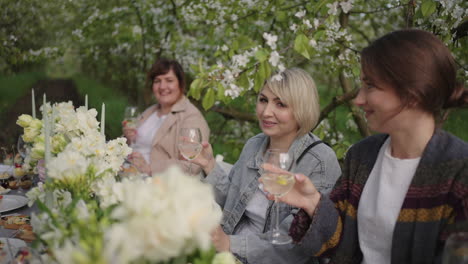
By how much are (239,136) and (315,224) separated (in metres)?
3.85

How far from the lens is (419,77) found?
1415 mm

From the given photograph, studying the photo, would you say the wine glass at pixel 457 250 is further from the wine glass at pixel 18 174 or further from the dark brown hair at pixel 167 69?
the dark brown hair at pixel 167 69

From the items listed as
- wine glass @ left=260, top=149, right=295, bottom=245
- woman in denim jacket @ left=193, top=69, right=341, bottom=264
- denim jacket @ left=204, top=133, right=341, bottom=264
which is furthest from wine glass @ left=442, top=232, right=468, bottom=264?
woman in denim jacket @ left=193, top=69, right=341, bottom=264

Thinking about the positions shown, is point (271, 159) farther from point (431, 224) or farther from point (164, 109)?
point (164, 109)

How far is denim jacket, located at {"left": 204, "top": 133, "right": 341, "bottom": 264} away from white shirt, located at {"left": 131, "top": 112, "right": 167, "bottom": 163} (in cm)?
158

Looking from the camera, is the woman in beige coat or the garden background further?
the woman in beige coat

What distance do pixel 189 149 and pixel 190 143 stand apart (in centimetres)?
3

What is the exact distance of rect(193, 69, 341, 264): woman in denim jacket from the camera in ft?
6.26

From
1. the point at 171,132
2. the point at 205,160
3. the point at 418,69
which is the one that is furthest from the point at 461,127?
the point at 418,69

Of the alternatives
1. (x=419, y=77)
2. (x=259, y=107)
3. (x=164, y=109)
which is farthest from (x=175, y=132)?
(x=419, y=77)

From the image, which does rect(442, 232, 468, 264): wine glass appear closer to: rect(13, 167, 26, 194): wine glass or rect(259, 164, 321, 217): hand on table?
rect(259, 164, 321, 217): hand on table

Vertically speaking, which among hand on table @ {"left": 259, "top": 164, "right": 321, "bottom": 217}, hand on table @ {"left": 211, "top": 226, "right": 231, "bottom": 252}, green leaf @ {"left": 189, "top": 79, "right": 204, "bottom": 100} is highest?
green leaf @ {"left": 189, "top": 79, "right": 204, "bottom": 100}

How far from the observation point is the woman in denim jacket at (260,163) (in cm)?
191

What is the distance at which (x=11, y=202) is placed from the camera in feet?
7.06
